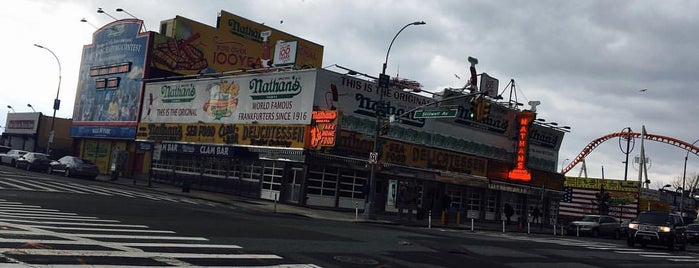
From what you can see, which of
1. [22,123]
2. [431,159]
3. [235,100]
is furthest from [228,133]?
[22,123]

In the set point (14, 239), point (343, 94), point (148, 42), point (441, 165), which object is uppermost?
point (148, 42)

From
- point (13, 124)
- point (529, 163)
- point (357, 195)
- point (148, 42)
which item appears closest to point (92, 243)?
point (357, 195)

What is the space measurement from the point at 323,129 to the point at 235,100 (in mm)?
9543

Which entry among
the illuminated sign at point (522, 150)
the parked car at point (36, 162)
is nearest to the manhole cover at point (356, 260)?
the illuminated sign at point (522, 150)

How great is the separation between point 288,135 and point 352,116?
4.35m

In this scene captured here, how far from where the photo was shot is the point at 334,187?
3659 cm

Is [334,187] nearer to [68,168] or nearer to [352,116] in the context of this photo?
[352,116]

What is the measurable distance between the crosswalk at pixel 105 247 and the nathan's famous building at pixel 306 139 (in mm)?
18668

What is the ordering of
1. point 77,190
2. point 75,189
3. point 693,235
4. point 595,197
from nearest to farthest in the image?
point 77,190, point 75,189, point 693,235, point 595,197

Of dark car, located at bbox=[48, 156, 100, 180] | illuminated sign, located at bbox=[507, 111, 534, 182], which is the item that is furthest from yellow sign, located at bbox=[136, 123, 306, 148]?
illuminated sign, located at bbox=[507, 111, 534, 182]

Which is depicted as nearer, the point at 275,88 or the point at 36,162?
the point at 275,88

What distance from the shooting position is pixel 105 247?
995 centimetres

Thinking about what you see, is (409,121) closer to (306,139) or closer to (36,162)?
(306,139)

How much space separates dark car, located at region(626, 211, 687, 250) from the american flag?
38857 millimetres
